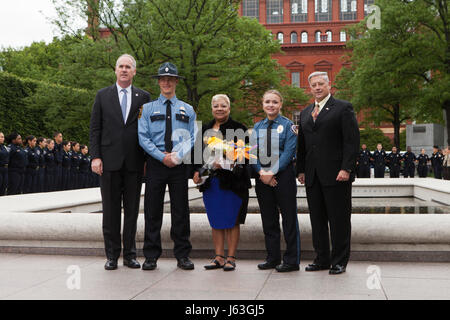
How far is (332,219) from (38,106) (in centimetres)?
2015

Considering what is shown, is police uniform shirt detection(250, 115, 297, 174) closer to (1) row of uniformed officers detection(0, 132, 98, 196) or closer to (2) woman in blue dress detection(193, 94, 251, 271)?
(2) woman in blue dress detection(193, 94, 251, 271)

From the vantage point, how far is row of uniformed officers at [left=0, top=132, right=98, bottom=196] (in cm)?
1440

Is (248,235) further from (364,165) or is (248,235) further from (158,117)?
(364,165)

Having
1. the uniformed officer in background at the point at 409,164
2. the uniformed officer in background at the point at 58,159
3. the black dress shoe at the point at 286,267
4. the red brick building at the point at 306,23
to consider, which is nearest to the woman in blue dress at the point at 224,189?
the black dress shoe at the point at 286,267

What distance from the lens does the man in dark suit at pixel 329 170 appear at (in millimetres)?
4961

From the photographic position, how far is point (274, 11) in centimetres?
6341

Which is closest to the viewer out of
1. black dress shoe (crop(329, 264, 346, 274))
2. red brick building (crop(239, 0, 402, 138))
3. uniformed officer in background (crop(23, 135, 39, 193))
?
black dress shoe (crop(329, 264, 346, 274))

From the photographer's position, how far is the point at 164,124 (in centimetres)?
531

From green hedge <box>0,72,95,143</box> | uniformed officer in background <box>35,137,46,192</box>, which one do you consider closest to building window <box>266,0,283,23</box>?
green hedge <box>0,72,95,143</box>

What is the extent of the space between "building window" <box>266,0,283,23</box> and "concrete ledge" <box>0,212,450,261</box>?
60963 millimetres

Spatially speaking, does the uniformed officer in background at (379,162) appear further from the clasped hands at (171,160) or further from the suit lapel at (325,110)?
the clasped hands at (171,160)

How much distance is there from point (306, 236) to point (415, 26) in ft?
85.8

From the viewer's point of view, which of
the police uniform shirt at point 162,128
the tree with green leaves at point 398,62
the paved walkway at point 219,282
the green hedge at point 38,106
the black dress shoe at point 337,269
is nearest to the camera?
the paved walkway at point 219,282

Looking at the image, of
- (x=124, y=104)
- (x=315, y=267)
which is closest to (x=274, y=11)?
(x=124, y=104)
